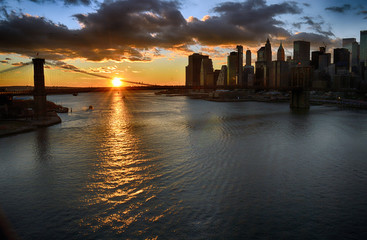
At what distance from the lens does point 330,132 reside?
35906 mm

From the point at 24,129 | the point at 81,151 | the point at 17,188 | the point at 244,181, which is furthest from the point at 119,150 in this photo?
the point at 24,129

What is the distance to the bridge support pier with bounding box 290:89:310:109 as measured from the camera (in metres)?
80.2

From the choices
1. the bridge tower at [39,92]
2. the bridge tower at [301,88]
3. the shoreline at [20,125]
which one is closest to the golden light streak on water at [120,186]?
the shoreline at [20,125]

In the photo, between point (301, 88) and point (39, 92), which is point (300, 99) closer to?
point (301, 88)

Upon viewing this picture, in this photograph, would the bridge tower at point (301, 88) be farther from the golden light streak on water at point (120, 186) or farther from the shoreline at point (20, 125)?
the golden light streak on water at point (120, 186)

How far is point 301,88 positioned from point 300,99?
3399mm

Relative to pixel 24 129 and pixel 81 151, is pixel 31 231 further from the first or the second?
pixel 24 129

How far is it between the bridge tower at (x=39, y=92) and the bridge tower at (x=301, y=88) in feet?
225

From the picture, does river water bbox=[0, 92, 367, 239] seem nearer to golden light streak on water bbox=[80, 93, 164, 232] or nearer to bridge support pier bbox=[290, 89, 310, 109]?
golden light streak on water bbox=[80, 93, 164, 232]

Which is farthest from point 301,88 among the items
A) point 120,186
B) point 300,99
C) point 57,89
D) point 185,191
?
point 120,186

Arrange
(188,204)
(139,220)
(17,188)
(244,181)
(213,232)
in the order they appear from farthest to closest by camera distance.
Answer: (244,181) → (17,188) → (188,204) → (139,220) → (213,232)

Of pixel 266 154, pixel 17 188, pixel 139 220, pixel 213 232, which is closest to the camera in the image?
pixel 213 232

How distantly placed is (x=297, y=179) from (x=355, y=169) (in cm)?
529

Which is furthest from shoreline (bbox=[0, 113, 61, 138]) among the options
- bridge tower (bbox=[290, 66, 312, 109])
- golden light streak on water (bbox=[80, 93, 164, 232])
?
bridge tower (bbox=[290, 66, 312, 109])
